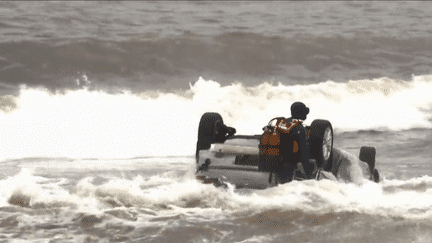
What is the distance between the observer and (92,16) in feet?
97.2

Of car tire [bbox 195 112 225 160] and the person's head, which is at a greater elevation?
the person's head

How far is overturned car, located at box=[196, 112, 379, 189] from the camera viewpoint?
802 cm

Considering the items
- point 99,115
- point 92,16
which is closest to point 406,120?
point 99,115

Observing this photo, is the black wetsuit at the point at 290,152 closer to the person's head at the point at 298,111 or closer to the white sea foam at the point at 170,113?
the person's head at the point at 298,111

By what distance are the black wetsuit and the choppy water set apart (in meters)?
0.17

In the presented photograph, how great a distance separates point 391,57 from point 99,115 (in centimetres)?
1441

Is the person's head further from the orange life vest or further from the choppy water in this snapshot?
the choppy water

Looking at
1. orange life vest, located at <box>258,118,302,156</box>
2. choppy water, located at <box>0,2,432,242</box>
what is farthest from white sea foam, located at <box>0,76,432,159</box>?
orange life vest, located at <box>258,118,302,156</box>

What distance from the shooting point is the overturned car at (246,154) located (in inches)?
316

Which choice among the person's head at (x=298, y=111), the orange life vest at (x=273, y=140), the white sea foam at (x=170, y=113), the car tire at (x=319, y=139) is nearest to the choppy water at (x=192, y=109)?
the white sea foam at (x=170, y=113)

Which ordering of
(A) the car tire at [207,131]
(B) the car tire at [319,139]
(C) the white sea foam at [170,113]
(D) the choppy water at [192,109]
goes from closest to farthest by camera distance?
(D) the choppy water at [192,109] < (B) the car tire at [319,139] < (A) the car tire at [207,131] < (C) the white sea foam at [170,113]

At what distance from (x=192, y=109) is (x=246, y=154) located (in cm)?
1129

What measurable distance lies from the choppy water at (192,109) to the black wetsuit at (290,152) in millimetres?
171

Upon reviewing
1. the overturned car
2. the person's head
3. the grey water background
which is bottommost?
the overturned car
